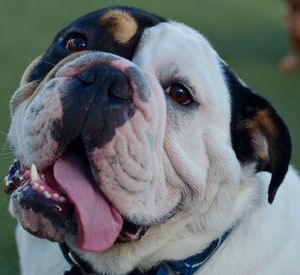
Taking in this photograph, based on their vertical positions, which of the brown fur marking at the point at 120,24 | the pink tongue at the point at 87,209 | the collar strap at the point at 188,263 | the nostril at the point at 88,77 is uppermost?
the brown fur marking at the point at 120,24

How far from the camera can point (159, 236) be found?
235cm

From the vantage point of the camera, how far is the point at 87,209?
2.13 meters

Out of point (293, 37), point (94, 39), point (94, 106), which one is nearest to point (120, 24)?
point (94, 39)

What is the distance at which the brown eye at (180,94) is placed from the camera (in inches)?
90.7

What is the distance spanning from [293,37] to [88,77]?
412cm

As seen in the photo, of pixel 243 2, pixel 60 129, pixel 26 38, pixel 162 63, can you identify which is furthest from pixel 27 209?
pixel 243 2

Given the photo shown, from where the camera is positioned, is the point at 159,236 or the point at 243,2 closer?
the point at 159,236

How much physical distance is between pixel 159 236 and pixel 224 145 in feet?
1.23

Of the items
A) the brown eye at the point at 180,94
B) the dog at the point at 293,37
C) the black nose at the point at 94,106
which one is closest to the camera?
the black nose at the point at 94,106

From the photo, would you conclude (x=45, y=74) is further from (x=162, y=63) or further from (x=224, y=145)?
(x=224, y=145)

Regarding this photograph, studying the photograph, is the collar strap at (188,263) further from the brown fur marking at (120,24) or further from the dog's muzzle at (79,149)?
the brown fur marking at (120,24)

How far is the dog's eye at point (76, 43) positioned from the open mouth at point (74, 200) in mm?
398

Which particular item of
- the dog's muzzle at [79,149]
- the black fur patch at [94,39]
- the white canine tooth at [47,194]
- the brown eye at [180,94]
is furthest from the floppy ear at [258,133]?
the white canine tooth at [47,194]

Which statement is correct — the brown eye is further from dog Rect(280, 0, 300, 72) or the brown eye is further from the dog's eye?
dog Rect(280, 0, 300, 72)
